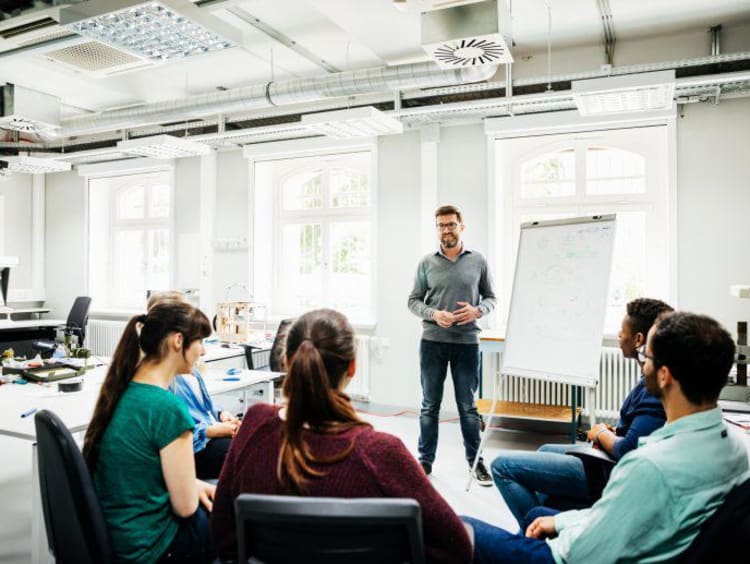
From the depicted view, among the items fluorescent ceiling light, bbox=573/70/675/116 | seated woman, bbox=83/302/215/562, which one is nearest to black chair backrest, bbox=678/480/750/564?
seated woman, bbox=83/302/215/562

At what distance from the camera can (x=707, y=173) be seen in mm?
4305

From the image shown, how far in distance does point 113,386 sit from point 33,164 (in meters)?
4.99

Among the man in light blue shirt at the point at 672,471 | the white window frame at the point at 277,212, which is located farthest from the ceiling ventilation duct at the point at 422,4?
the white window frame at the point at 277,212

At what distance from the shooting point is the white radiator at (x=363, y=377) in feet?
17.6

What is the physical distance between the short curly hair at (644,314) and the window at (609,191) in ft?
8.38

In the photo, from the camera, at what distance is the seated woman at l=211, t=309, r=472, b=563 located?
114 cm

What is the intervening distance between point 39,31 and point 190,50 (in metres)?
0.76

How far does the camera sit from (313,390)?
47.7 inches

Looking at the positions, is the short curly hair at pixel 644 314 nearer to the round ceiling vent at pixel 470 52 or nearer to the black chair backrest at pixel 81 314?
the round ceiling vent at pixel 470 52

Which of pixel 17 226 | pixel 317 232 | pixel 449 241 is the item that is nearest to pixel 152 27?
pixel 449 241

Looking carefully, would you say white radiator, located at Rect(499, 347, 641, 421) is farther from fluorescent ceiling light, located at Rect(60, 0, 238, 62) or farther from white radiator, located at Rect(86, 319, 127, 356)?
white radiator, located at Rect(86, 319, 127, 356)

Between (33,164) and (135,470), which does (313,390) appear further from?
(33,164)

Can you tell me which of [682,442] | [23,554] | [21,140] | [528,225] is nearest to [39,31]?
[23,554]

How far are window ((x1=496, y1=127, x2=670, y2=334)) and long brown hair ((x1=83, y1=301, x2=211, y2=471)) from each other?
12.0 feet
